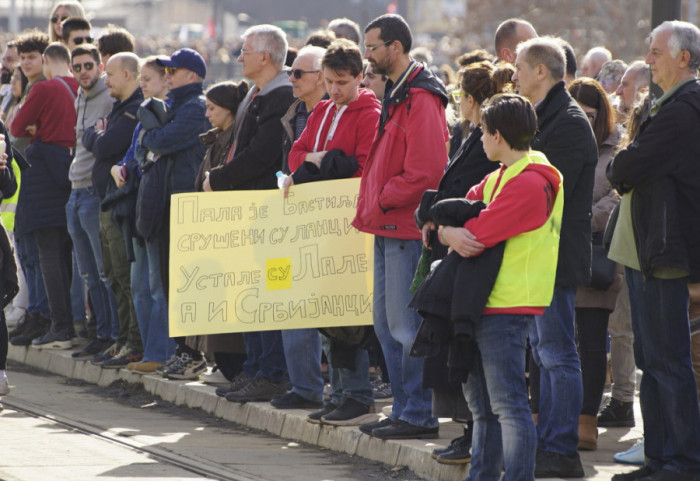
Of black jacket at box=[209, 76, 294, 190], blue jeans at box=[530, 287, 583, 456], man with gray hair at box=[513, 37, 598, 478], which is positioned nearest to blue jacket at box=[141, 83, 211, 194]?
black jacket at box=[209, 76, 294, 190]

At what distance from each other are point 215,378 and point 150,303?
83cm

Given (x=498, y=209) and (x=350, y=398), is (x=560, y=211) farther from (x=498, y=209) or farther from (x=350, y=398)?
(x=350, y=398)

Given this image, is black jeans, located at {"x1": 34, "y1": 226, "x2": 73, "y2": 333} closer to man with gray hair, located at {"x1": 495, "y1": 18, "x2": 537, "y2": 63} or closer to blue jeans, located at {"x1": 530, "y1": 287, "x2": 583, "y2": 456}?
man with gray hair, located at {"x1": 495, "y1": 18, "x2": 537, "y2": 63}

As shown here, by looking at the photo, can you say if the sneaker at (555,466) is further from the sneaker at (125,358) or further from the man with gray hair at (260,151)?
the sneaker at (125,358)

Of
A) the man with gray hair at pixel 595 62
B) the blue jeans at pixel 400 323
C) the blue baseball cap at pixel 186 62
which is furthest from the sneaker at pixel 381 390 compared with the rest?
the man with gray hair at pixel 595 62

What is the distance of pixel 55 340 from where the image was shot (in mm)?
11727

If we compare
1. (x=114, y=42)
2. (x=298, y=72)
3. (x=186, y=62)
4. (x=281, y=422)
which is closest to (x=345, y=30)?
(x=114, y=42)

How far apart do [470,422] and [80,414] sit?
3.33 metres

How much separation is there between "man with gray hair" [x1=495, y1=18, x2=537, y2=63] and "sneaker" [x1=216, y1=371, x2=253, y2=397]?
2.71 metres

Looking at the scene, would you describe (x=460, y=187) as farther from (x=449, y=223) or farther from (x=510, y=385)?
(x=510, y=385)

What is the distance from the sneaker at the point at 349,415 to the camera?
7898 mm

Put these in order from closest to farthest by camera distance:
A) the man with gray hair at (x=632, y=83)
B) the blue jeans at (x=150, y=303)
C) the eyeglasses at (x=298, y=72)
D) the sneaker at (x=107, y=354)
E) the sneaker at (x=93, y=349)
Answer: the eyeglasses at (x=298, y=72), the man with gray hair at (x=632, y=83), the blue jeans at (x=150, y=303), the sneaker at (x=107, y=354), the sneaker at (x=93, y=349)

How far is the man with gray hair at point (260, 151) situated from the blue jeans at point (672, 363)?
10.1 feet

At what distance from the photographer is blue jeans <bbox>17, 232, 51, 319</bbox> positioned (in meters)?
12.1
